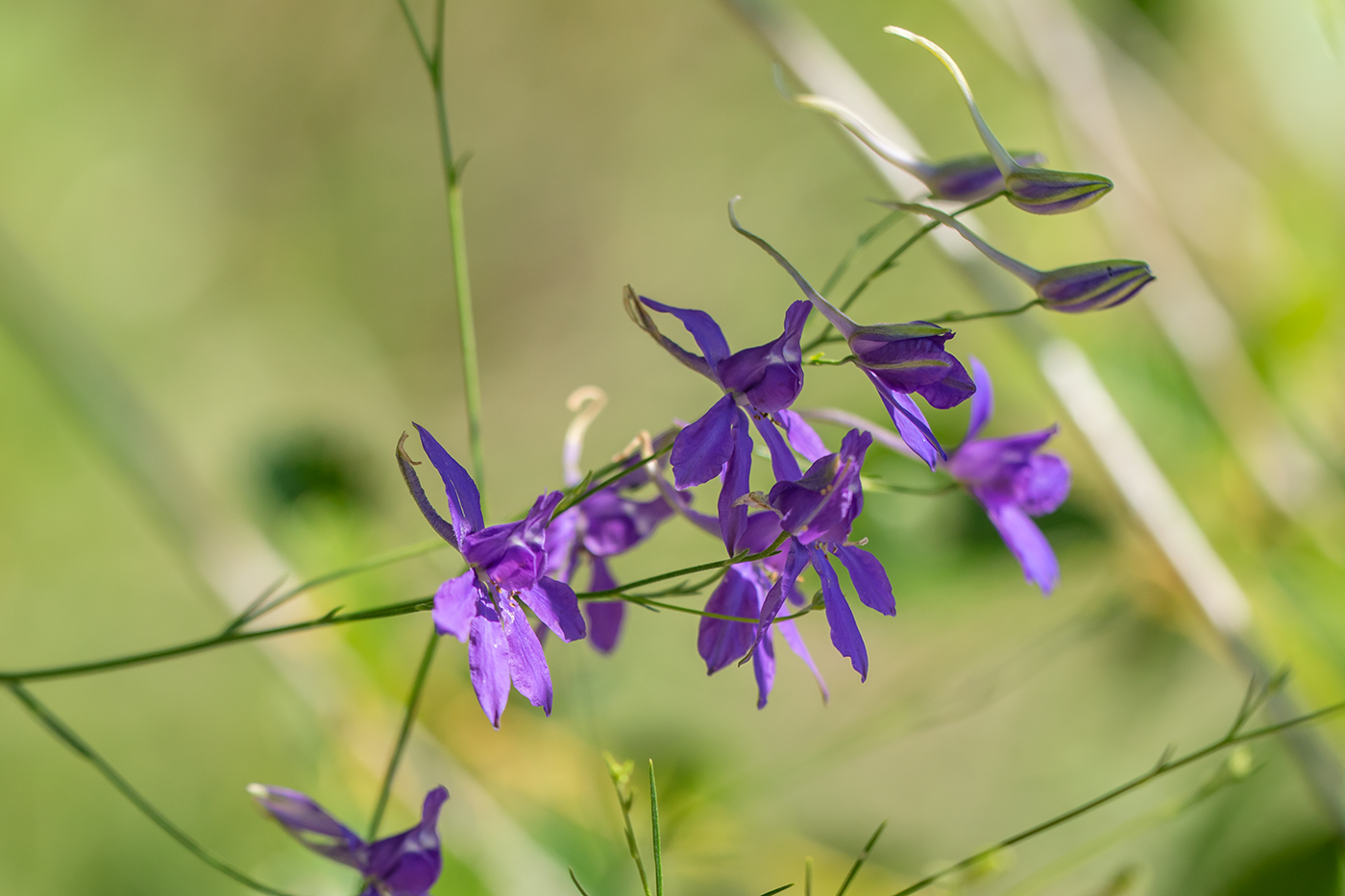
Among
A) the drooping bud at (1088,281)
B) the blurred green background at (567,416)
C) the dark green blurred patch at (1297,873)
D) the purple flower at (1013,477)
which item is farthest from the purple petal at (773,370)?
the dark green blurred patch at (1297,873)

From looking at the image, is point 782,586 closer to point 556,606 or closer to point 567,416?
point 556,606

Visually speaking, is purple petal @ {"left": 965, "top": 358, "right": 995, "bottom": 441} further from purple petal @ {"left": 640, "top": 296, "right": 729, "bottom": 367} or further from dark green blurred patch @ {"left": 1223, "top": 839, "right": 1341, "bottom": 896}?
dark green blurred patch @ {"left": 1223, "top": 839, "right": 1341, "bottom": 896}

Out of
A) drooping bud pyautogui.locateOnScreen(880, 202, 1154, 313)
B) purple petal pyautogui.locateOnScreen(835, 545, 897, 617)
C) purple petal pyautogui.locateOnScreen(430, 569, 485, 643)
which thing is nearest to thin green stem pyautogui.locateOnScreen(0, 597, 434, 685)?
purple petal pyautogui.locateOnScreen(430, 569, 485, 643)

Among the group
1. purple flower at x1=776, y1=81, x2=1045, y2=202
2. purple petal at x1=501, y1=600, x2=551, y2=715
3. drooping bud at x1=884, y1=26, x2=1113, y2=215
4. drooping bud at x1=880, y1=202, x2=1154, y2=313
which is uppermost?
purple flower at x1=776, y1=81, x2=1045, y2=202

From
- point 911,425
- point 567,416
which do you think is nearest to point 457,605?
point 911,425

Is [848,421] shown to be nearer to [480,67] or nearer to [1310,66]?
[1310,66]

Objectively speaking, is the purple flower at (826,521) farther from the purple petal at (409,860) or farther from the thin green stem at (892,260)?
the purple petal at (409,860)
